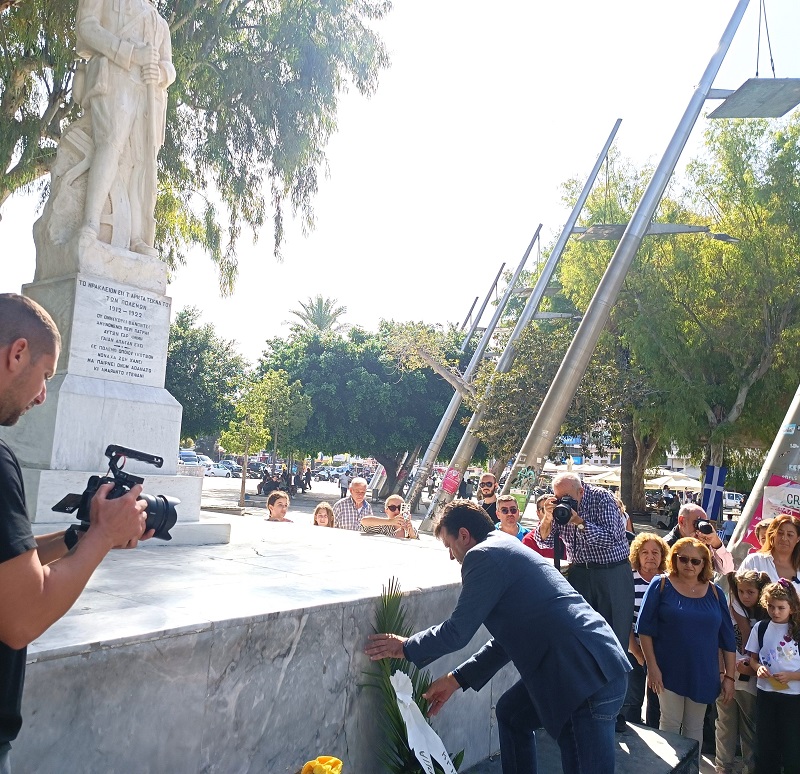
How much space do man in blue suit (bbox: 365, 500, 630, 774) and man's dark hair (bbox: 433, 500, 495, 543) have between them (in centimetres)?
11

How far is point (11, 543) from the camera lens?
1.63 m

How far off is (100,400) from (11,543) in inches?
167

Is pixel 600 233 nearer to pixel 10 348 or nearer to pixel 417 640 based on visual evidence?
pixel 417 640

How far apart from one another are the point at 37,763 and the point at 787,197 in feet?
74.7

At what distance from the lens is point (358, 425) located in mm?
34219

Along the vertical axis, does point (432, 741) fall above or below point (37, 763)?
below

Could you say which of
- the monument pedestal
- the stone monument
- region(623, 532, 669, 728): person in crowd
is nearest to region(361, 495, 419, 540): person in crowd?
the monument pedestal

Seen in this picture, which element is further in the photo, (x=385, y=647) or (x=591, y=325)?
(x=591, y=325)

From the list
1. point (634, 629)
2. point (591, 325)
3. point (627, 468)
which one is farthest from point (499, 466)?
point (634, 629)

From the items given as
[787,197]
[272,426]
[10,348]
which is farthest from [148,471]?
[272,426]

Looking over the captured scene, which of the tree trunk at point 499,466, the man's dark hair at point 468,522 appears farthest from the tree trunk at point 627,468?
the man's dark hair at point 468,522

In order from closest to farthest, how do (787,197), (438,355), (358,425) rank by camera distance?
(787,197)
(438,355)
(358,425)

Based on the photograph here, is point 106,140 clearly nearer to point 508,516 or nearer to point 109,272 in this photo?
point 109,272

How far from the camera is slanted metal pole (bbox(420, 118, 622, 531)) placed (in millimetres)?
19844
